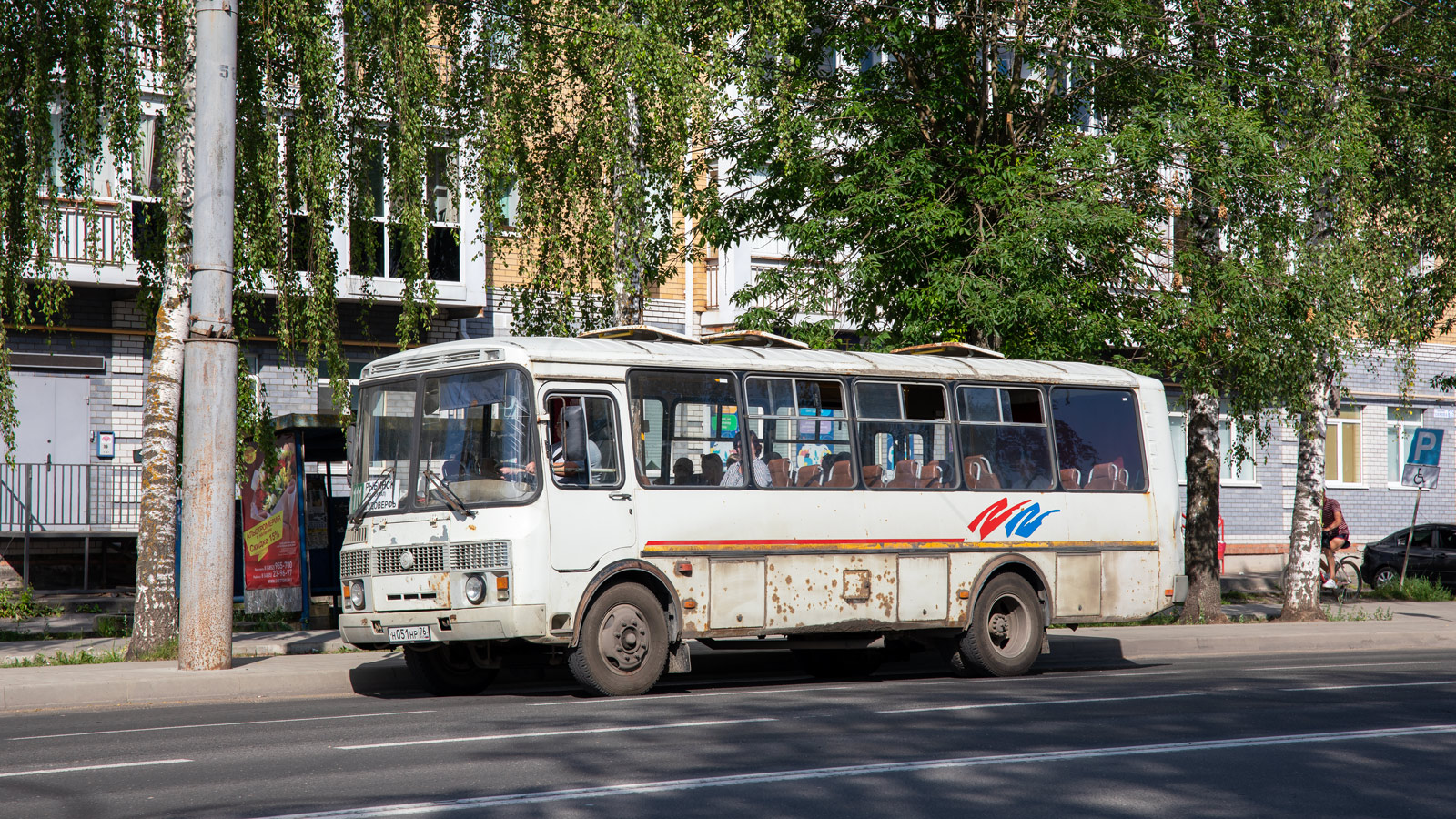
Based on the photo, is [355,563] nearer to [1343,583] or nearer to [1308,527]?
[1308,527]

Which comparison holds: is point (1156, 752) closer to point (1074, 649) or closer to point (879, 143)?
point (1074, 649)

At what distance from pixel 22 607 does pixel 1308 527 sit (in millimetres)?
18027

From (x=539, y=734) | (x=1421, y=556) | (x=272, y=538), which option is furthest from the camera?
(x=1421, y=556)

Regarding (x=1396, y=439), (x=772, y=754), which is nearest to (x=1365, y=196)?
(x=772, y=754)

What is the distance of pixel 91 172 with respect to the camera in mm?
14695

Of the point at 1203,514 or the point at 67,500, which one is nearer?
the point at 1203,514

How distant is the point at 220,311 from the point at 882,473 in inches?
245

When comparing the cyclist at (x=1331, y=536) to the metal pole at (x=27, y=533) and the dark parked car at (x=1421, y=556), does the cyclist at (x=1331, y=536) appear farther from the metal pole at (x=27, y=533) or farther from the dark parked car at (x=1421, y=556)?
the metal pole at (x=27, y=533)

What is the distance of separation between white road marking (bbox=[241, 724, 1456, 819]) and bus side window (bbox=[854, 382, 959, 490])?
17.3 ft

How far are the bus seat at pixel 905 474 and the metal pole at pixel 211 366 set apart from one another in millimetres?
6076

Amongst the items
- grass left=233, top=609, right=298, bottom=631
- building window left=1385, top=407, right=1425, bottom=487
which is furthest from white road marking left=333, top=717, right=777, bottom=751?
building window left=1385, top=407, right=1425, bottom=487

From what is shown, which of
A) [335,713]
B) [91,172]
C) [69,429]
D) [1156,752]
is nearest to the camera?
[1156,752]

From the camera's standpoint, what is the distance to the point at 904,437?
14.0 metres

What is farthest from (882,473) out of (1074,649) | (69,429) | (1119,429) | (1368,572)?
(1368,572)
